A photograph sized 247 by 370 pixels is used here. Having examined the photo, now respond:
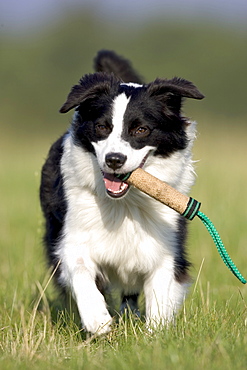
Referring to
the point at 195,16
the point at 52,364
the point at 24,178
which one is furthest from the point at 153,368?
the point at 195,16

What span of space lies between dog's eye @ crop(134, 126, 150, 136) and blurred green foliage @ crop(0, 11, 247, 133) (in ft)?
79.4

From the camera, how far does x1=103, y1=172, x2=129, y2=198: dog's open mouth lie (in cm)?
460

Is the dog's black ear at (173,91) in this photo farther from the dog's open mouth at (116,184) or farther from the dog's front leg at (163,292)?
the dog's front leg at (163,292)

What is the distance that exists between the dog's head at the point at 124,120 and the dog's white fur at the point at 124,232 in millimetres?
73

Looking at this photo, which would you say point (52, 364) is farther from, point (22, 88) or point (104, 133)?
point (22, 88)

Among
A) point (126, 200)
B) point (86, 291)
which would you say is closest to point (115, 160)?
point (126, 200)

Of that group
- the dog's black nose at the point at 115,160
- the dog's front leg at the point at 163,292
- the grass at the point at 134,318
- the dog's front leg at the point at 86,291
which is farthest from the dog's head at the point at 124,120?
the grass at the point at 134,318

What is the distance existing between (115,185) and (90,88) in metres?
0.80

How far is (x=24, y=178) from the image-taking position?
607 inches

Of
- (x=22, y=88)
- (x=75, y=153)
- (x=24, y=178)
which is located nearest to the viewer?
(x=75, y=153)

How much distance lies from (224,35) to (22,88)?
16740 millimetres

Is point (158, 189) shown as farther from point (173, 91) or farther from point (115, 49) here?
point (115, 49)

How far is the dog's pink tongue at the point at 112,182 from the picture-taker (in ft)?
15.2

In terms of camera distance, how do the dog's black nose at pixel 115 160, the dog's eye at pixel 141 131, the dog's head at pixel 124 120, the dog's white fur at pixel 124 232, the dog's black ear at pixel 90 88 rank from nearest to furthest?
the dog's black nose at pixel 115 160, the dog's head at pixel 124 120, the dog's eye at pixel 141 131, the dog's black ear at pixel 90 88, the dog's white fur at pixel 124 232
